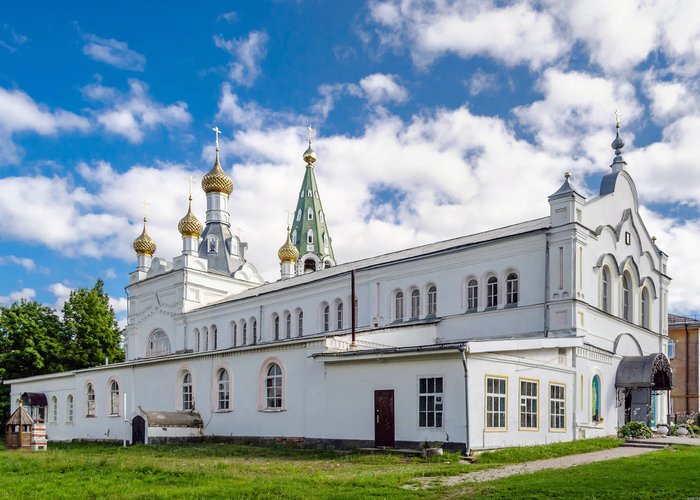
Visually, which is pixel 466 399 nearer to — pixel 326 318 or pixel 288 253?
pixel 326 318

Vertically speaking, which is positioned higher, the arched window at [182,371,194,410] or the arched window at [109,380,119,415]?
the arched window at [182,371,194,410]

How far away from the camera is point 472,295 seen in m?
28.4

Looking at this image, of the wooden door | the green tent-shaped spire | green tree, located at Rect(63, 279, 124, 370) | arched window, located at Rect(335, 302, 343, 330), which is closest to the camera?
the wooden door

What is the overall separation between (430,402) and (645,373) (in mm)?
10676

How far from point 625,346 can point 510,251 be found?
6.20 m

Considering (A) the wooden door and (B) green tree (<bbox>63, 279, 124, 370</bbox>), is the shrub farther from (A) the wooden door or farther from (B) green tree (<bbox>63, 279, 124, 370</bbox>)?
(B) green tree (<bbox>63, 279, 124, 370</bbox>)

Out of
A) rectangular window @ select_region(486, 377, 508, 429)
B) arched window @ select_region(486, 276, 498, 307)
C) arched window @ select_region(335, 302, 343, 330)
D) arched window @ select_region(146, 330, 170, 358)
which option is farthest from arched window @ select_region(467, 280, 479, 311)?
arched window @ select_region(146, 330, 170, 358)

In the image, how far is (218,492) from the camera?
40.6 feet

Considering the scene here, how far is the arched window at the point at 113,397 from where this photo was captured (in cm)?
3431

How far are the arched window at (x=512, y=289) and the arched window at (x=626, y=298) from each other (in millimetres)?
5344

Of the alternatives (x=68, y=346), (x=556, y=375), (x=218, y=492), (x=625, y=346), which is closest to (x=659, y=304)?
(x=625, y=346)

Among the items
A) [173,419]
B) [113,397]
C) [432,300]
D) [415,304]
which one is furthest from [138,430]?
[432,300]

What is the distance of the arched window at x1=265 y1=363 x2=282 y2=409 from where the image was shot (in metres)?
25.1

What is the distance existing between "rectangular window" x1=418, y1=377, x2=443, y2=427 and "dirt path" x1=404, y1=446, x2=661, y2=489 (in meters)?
3.24
